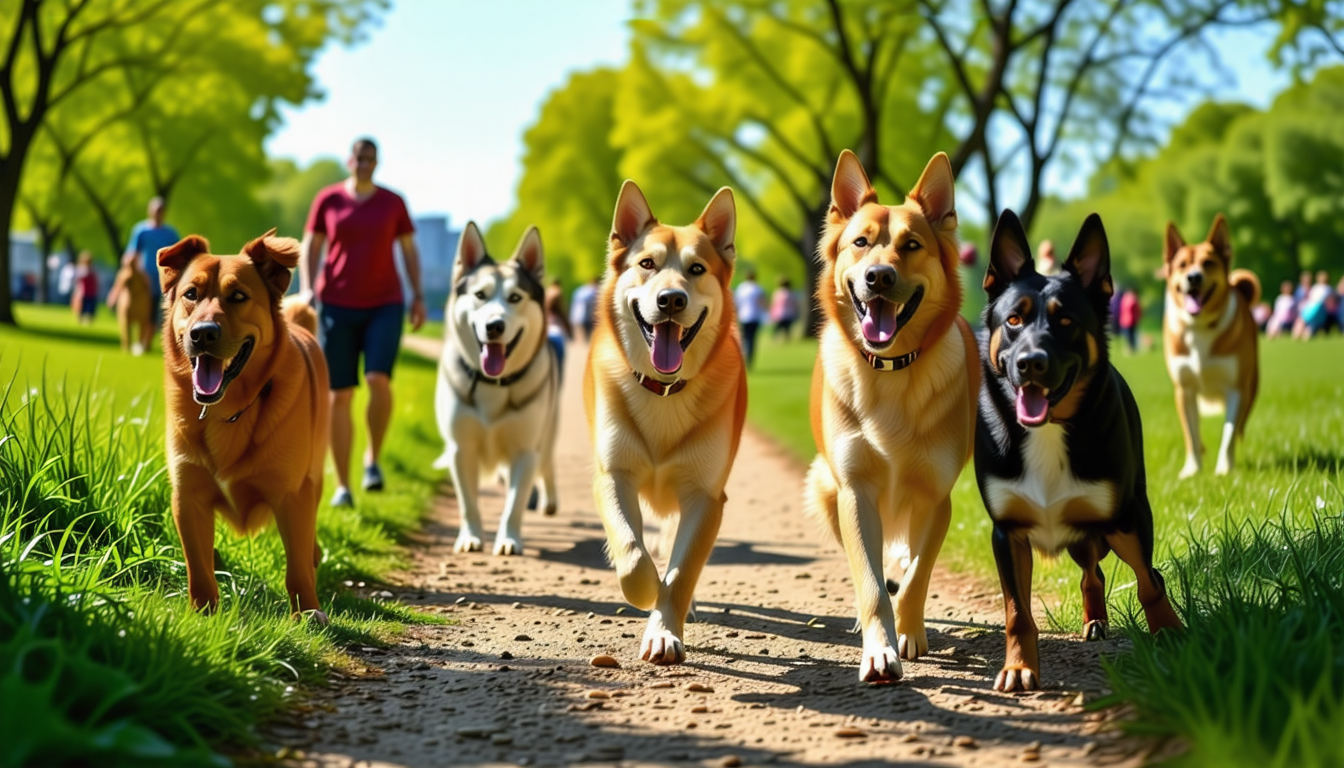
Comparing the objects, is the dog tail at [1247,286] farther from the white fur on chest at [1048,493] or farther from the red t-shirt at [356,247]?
the red t-shirt at [356,247]

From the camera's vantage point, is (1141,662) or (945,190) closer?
(1141,662)

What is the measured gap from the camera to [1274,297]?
5538cm

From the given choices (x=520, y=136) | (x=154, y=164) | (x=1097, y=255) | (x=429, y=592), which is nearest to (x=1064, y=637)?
(x=1097, y=255)

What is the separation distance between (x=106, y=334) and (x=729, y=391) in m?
24.2

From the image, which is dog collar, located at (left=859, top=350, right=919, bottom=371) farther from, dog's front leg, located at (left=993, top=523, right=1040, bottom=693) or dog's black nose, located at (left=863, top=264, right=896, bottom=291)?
dog's front leg, located at (left=993, top=523, right=1040, bottom=693)

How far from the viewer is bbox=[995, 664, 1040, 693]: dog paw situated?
4.38 metres

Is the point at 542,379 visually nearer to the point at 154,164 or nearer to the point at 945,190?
the point at 945,190

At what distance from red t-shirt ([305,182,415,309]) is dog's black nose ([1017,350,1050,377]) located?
225 inches

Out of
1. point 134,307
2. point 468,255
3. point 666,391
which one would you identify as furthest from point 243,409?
point 134,307

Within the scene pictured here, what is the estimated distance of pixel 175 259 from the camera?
16.7 ft

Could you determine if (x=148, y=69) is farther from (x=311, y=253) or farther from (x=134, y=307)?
(x=311, y=253)

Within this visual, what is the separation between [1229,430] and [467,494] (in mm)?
5563

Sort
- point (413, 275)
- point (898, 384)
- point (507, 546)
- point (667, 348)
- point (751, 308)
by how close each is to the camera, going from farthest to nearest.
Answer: point (751, 308) < point (413, 275) < point (507, 546) < point (667, 348) < point (898, 384)

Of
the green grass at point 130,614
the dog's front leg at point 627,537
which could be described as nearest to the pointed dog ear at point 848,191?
the dog's front leg at point 627,537
